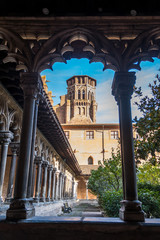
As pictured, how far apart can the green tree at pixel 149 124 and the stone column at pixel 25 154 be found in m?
3.10

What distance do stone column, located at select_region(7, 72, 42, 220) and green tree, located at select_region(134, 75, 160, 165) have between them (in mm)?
3097

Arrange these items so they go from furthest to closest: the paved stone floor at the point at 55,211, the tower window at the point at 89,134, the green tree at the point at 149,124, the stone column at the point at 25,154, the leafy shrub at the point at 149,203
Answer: the tower window at the point at 89,134, the paved stone floor at the point at 55,211, the leafy shrub at the point at 149,203, the green tree at the point at 149,124, the stone column at the point at 25,154

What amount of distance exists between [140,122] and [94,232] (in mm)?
3723

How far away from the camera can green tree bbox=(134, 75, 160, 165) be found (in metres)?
5.61

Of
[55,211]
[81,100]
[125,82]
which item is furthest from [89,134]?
[125,82]

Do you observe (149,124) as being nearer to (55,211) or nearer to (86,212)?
(86,212)

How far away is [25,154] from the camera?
12.0 feet

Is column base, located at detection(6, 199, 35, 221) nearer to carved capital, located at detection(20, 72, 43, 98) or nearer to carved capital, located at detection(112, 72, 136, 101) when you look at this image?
carved capital, located at detection(20, 72, 43, 98)

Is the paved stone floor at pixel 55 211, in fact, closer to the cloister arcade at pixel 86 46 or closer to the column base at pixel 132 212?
the cloister arcade at pixel 86 46

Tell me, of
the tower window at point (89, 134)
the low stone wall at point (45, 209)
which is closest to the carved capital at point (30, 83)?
the low stone wall at point (45, 209)

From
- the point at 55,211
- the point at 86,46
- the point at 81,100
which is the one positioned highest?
the point at 81,100

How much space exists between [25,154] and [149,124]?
351cm

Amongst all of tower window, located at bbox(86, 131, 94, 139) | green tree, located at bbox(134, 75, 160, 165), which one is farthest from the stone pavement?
tower window, located at bbox(86, 131, 94, 139)

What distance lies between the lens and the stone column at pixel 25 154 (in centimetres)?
329
